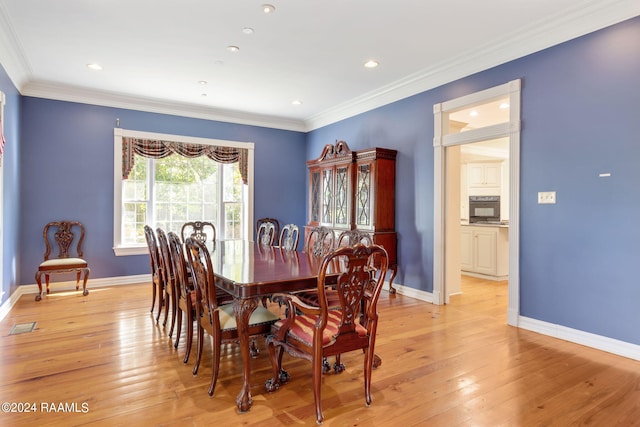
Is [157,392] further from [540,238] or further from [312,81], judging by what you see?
[312,81]

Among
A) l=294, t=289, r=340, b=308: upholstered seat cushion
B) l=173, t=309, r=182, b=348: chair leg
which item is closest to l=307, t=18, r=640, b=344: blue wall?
l=294, t=289, r=340, b=308: upholstered seat cushion

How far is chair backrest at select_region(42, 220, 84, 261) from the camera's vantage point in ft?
16.6

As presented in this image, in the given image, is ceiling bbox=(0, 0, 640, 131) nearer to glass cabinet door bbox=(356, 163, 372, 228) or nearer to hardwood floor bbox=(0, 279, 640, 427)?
glass cabinet door bbox=(356, 163, 372, 228)

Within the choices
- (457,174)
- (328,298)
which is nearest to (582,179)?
(457,174)

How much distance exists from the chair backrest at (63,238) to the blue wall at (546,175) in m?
0.12

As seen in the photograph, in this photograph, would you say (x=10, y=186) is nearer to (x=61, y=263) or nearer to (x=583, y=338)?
(x=61, y=263)

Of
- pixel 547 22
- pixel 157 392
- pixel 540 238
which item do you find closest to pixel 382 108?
pixel 547 22

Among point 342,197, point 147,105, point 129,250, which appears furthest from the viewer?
point 147,105

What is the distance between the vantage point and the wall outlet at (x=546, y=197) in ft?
11.0

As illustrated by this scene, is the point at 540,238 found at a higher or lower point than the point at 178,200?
lower

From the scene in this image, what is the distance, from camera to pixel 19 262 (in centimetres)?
488

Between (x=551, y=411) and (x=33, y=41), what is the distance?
5.38m

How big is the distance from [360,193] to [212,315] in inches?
132

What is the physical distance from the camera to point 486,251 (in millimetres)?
6133
